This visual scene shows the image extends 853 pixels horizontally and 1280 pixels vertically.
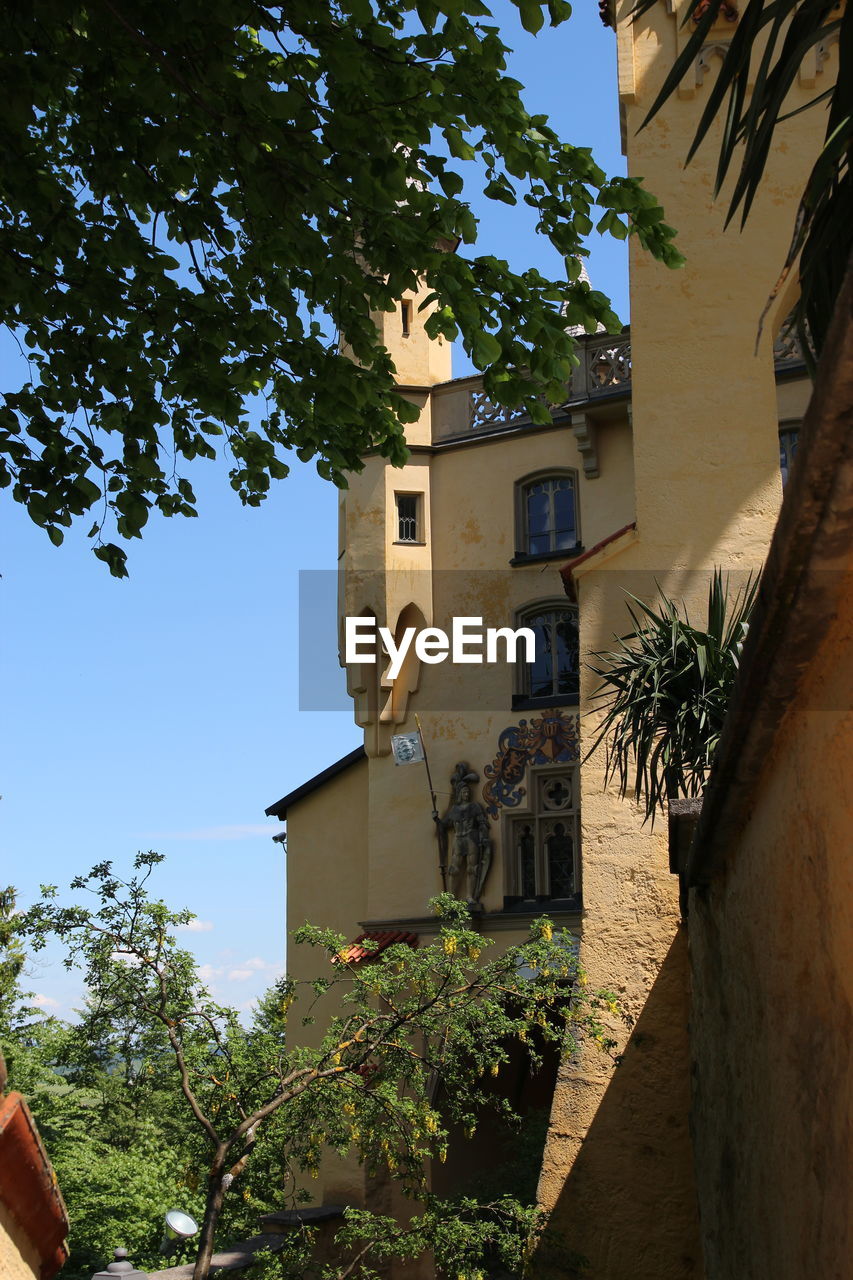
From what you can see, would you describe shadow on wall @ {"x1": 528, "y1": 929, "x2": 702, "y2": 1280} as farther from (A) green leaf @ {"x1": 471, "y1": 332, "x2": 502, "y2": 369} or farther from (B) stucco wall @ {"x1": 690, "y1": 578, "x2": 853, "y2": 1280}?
(A) green leaf @ {"x1": 471, "y1": 332, "x2": 502, "y2": 369}

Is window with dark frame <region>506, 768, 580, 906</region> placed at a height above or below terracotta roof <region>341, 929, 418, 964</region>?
above

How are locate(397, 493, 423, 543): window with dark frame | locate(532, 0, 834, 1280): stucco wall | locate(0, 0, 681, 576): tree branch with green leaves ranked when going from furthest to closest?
locate(397, 493, 423, 543): window with dark frame
locate(532, 0, 834, 1280): stucco wall
locate(0, 0, 681, 576): tree branch with green leaves

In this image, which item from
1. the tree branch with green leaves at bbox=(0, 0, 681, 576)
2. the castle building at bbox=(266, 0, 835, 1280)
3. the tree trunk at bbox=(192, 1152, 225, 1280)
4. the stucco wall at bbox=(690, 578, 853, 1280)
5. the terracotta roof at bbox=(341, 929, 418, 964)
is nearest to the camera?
the stucco wall at bbox=(690, 578, 853, 1280)

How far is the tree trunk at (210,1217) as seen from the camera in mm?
9922

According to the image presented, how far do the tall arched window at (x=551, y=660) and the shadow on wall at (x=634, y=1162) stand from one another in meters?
8.94

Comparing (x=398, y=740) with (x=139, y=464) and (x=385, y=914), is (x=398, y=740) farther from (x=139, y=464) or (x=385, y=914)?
(x=139, y=464)

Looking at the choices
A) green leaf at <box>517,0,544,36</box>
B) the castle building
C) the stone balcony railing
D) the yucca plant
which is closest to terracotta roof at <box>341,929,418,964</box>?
the castle building

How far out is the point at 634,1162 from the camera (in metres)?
12.1

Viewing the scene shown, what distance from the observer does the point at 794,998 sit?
15.6 ft

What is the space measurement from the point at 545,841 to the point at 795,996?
1650 cm

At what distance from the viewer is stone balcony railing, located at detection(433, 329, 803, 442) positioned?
2141 cm

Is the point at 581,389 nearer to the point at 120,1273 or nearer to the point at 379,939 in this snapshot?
the point at 379,939

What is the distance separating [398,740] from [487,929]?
3.32 metres

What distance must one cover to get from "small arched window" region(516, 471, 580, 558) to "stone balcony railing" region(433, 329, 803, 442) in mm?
1110
